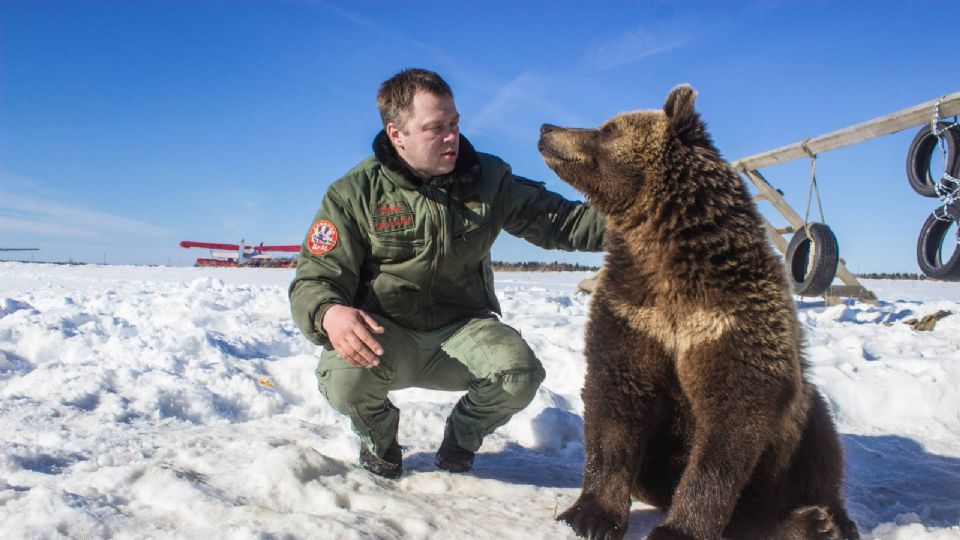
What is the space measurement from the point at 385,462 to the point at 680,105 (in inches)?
83.7

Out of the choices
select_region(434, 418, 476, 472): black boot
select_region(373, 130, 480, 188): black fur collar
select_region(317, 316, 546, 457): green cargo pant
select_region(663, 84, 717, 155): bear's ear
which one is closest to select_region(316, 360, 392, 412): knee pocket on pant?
select_region(317, 316, 546, 457): green cargo pant

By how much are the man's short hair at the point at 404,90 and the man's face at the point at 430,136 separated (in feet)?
0.11

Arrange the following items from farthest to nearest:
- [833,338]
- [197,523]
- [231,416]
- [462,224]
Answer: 1. [833,338]
2. [231,416]
3. [462,224]
4. [197,523]

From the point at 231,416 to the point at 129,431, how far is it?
90 centimetres

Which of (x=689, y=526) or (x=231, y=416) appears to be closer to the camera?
(x=689, y=526)

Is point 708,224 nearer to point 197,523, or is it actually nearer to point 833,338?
point 197,523

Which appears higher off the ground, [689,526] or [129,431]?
[689,526]

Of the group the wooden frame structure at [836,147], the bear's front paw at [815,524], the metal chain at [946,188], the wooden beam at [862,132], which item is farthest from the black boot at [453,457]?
the wooden beam at [862,132]

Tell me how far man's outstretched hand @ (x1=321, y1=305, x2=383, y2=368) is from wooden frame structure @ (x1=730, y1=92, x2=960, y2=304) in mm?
3622

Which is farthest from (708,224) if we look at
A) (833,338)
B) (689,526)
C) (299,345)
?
(833,338)

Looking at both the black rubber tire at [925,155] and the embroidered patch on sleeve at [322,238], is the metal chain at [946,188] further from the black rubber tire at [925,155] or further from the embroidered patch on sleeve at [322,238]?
the embroidered patch on sleeve at [322,238]

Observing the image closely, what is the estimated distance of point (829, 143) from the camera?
10.1 m

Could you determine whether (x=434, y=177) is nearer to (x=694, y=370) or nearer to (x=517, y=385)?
(x=517, y=385)

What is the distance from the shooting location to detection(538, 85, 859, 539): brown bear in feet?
8.15
